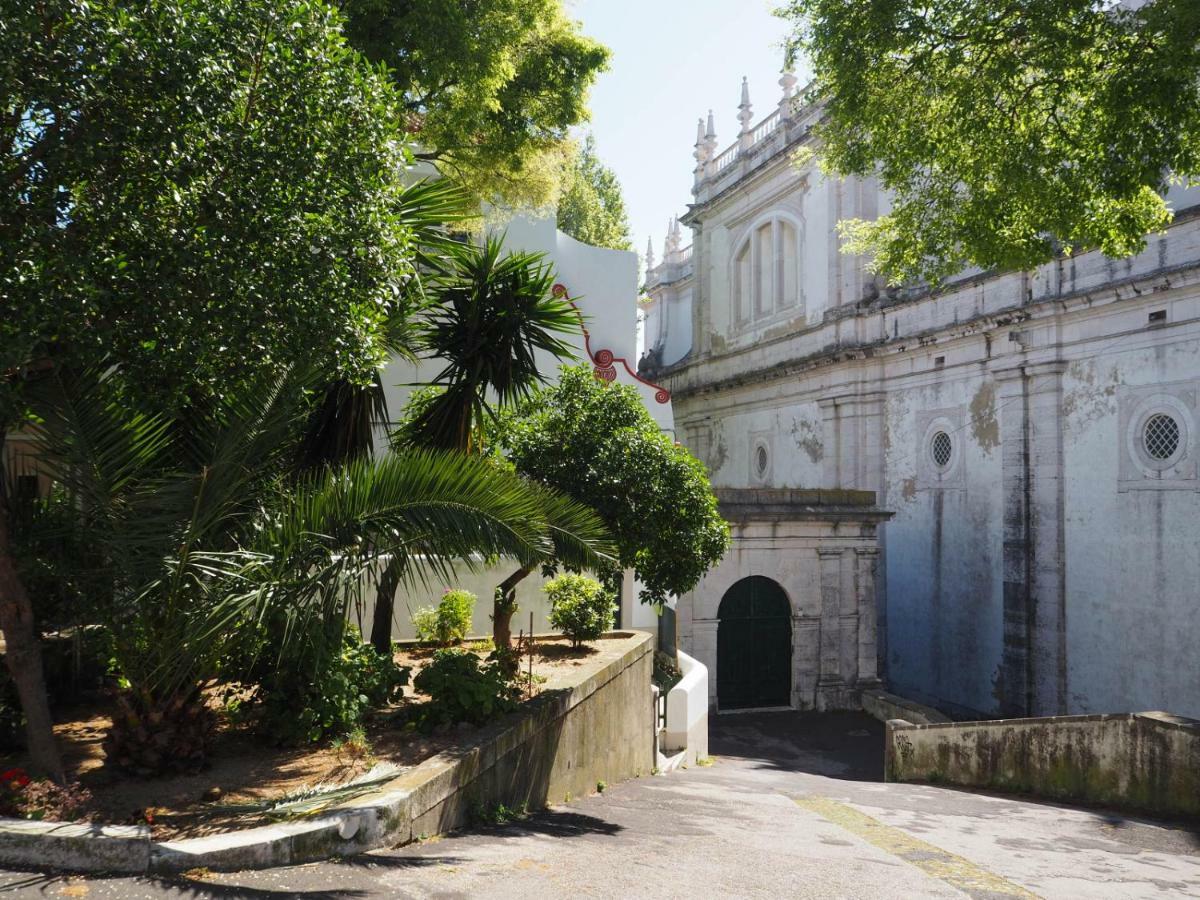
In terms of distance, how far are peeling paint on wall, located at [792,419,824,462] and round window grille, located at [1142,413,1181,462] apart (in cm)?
852

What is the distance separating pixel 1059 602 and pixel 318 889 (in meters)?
15.1

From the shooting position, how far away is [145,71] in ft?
16.1

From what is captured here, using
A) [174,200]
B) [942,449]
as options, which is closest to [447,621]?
[174,200]

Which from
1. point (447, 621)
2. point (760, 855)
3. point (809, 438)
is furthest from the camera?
point (809, 438)

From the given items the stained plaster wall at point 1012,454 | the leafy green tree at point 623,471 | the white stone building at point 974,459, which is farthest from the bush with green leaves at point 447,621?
the stained plaster wall at point 1012,454

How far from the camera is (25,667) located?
5.21m

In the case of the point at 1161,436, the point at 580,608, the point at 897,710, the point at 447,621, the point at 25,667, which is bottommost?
the point at 897,710

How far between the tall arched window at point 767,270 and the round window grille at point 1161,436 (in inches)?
427

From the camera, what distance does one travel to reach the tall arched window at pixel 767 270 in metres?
25.0

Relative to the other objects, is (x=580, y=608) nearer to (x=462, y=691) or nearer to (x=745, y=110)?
(x=462, y=691)

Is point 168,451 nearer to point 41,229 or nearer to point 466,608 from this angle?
point 41,229

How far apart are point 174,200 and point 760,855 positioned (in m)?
5.26

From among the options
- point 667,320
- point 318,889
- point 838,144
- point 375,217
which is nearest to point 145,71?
point 375,217

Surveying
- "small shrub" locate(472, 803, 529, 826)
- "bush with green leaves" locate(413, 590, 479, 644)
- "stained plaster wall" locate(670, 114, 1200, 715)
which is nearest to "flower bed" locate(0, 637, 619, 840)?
"small shrub" locate(472, 803, 529, 826)
